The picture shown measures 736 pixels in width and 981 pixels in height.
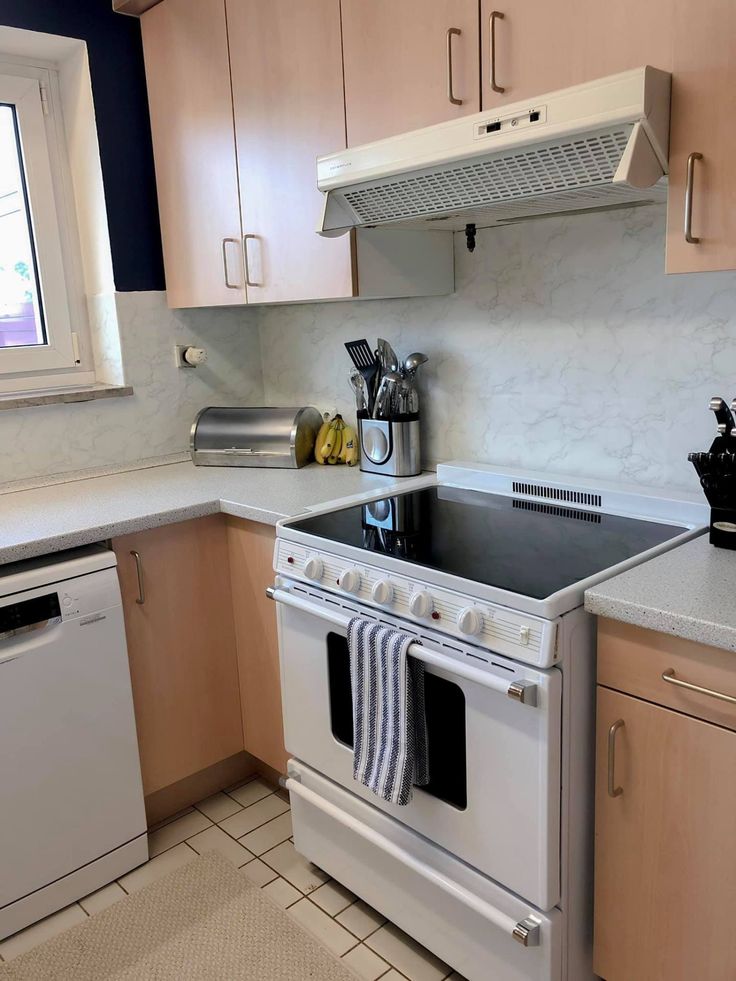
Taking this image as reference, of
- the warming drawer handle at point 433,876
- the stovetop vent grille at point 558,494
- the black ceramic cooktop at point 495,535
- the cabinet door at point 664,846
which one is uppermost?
the stovetop vent grille at point 558,494

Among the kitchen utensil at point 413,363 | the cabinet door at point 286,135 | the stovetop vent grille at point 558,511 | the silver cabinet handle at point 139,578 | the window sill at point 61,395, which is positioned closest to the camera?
the stovetop vent grille at point 558,511

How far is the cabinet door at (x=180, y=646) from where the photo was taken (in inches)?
82.0

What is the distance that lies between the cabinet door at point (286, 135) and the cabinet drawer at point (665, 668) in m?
1.09

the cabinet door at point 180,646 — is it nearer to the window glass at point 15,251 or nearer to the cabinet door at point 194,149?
the cabinet door at point 194,149

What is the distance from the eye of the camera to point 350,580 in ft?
5.36

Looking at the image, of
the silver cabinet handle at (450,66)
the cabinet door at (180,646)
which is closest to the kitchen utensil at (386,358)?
the cabinet door at (180,646)

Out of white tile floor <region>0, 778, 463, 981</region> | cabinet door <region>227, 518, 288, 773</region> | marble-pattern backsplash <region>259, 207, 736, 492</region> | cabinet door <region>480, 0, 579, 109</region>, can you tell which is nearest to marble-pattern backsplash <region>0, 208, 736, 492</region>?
marble-pattern backsplash <region>259, 207, 736, 492</region>

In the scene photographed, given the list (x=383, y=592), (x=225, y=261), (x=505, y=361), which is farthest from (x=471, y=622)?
(x=225, y=261)

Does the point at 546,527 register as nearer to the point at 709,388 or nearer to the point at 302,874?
the point at 709,388

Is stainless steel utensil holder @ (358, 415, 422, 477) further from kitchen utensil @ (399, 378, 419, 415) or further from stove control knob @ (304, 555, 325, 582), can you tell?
stove control knob @ (304, 555, 325, 582)

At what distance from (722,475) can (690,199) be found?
0.48 metres

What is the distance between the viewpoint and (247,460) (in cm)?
254

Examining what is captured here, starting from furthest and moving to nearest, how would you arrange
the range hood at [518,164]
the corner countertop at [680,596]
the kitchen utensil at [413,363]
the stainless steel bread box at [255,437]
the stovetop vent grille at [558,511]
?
the stainless steel bread box at [255,437] → the kitchen utensil at [413,363] → the stovetop vent grille at [558,511] → the range hood at [518,164] → the corner countertop at [680,596]

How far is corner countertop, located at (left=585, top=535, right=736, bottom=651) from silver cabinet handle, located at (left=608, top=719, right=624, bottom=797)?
0.19 metres
